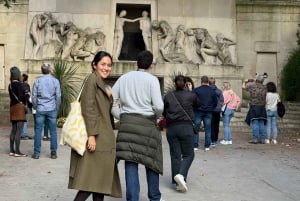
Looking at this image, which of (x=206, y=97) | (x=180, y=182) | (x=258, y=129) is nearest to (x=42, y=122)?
(x=180, y=182)

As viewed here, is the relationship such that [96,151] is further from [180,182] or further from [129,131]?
[180,182]

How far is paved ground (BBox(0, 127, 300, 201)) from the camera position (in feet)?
25.4

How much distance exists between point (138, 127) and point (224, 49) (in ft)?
55.1

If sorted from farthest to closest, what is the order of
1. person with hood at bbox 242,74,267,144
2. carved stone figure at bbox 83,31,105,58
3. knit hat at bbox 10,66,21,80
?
carved stone figure at bbox 83,31,105,58
person with hood at bbox 242,74,267,144
knit hat at bbox 10,66,21,80

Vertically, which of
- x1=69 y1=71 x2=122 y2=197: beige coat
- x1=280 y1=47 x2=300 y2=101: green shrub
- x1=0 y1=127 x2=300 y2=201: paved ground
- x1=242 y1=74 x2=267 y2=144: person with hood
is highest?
x1=280 y1=47 x2=300 y2=101: green shrub

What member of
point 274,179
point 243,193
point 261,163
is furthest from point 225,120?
point 243,193

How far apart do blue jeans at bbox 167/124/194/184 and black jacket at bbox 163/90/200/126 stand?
0.33 feet

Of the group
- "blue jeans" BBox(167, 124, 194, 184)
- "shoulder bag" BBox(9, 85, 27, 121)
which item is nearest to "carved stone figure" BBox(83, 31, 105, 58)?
"shoulder bag" BBox(9, 85, 27, 121)

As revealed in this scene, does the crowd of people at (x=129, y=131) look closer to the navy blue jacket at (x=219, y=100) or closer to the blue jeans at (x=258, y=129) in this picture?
the navy blue jacket at (x=219, y=100)

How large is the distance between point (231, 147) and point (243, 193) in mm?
5580

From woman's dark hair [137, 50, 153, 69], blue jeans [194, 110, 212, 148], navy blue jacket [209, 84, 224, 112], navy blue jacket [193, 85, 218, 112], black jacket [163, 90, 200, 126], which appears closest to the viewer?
woman's dark hair [137, 50, 153, 69]

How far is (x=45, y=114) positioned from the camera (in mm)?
10539

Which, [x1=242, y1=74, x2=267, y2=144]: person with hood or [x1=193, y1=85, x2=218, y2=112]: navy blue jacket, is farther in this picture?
[x1=242, y1=74, x2=267, y2=144]: person with hood

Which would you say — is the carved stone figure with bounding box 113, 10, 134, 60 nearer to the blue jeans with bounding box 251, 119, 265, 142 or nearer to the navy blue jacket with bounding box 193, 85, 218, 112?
the blue jeans with bounding box 251, 119, 265, 142
